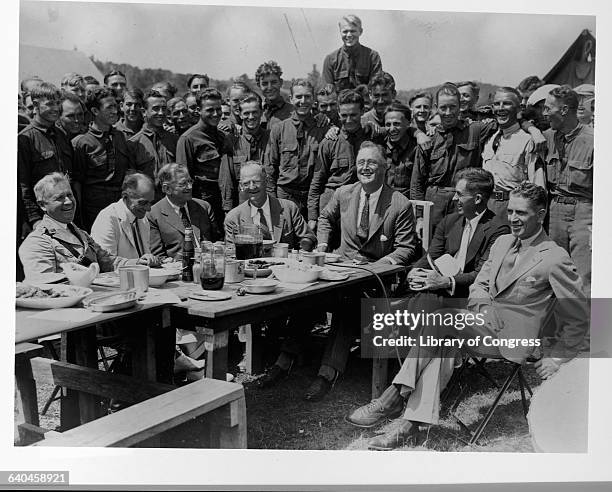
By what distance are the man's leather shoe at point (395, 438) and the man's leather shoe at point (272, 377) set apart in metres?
0.51

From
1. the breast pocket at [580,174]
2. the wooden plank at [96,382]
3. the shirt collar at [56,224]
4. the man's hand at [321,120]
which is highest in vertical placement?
the man's hand at [321,120]

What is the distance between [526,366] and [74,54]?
8.00 feet

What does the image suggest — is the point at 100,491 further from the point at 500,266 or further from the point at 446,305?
the point at 500,266

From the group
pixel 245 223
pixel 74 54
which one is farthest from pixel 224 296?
pixel 74 54

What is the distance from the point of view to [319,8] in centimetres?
302

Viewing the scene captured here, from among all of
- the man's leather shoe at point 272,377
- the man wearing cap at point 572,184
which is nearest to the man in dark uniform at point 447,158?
the man wearing cap at point 572,184

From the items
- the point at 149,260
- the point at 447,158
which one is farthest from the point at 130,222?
the point at 447,158

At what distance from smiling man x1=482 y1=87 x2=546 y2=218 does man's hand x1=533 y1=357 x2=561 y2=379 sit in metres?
0.68

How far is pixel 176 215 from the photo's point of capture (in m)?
3.25

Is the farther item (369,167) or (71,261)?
(369,167)

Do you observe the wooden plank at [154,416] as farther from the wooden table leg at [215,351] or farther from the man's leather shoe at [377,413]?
the man's leather shoe at [377,413]

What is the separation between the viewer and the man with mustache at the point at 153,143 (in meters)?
3.24

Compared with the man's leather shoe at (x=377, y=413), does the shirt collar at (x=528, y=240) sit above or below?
above

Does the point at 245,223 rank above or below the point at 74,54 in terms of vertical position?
below
